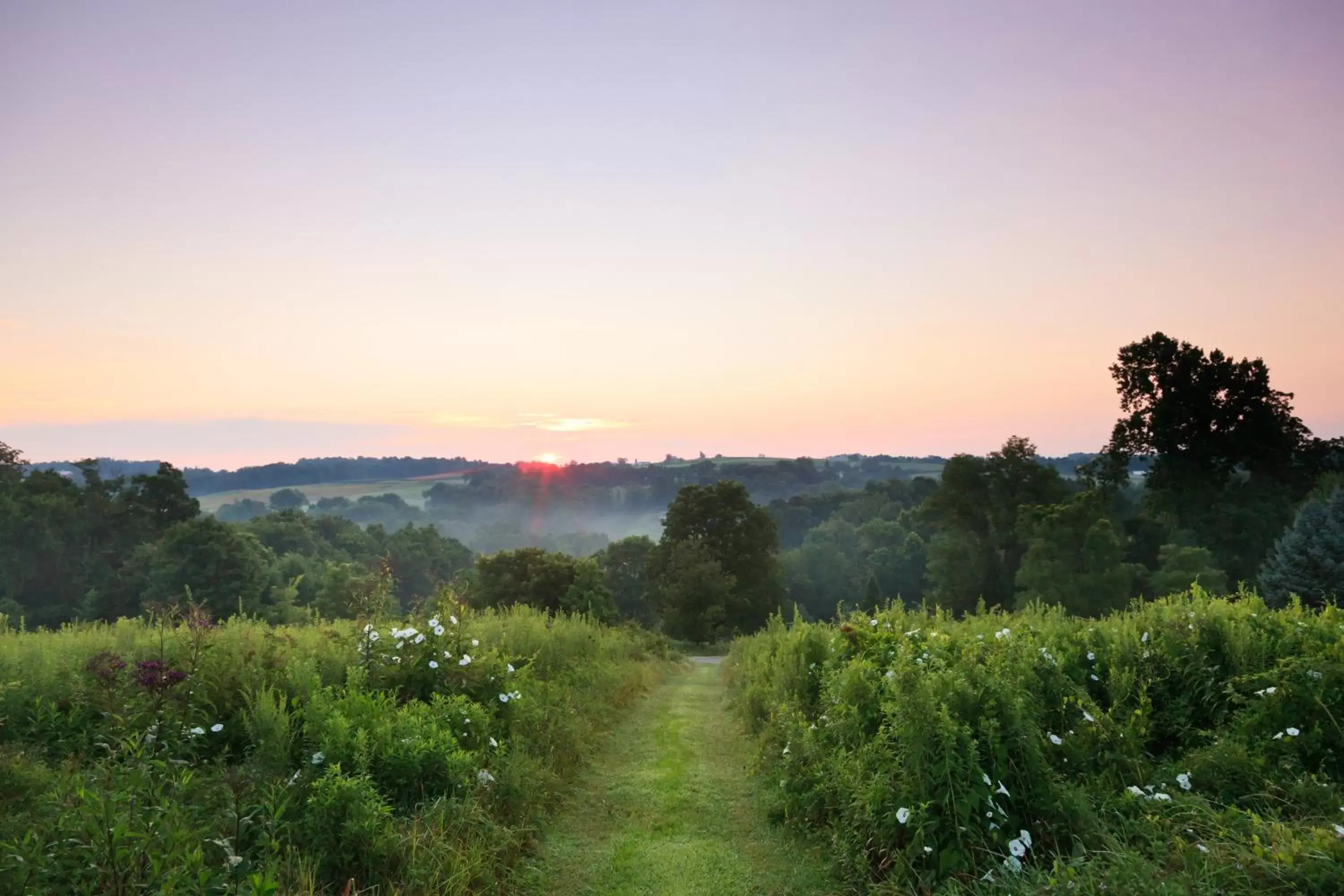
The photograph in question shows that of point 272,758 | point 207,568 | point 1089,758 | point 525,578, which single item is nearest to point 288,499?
point 207,568

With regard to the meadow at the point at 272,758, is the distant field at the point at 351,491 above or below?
below

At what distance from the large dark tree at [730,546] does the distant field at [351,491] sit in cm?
10069

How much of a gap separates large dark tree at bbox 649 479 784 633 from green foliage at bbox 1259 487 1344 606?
81.9 ft

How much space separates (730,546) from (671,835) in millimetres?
40493

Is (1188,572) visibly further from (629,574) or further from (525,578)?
(629,574)

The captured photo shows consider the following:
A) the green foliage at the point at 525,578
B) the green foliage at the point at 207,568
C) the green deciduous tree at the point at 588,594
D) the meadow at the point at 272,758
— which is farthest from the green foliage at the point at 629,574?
the meadow at the point at 272,758

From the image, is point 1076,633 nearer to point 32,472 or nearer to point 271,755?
point 271,755

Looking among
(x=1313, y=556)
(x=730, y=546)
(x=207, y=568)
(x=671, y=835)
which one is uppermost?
(x=1313, y=556)

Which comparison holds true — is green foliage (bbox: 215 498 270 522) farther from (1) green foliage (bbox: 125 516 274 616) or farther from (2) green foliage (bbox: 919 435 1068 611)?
(2) green foliage (bbox: 919 435 1068 611)

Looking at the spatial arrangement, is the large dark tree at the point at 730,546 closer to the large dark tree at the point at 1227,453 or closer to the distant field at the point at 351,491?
the large dark tree at the point at 1227,453

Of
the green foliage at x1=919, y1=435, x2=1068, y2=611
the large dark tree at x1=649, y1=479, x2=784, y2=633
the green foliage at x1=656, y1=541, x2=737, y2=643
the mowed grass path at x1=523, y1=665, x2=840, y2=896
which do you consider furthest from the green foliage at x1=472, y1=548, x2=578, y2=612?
the mowed grass path at x1=523, y1=665, x2=840, y2=896

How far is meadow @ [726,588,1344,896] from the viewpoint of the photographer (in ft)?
13.3

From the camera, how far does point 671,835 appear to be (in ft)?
21.8

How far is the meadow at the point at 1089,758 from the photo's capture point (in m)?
4.04
